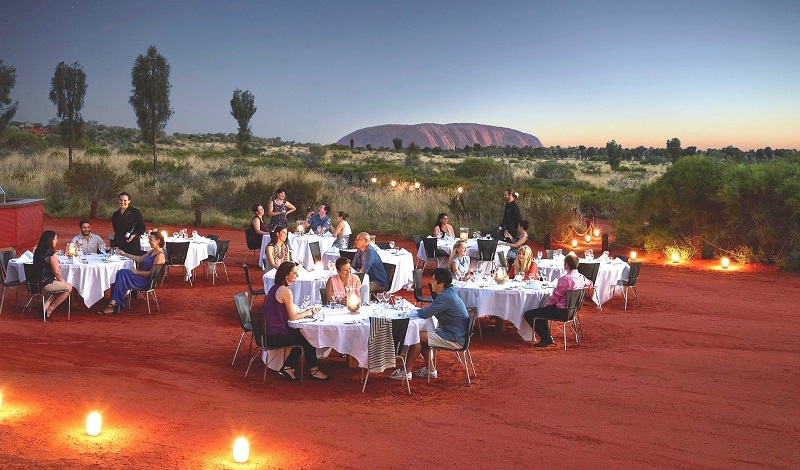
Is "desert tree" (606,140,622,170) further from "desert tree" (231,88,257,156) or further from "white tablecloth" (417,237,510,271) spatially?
"white tablecloth" (417,237,510,271)

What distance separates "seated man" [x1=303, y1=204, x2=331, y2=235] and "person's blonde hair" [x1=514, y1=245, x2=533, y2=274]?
6156 mm

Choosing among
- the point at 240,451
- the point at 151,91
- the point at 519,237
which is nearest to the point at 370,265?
the point at 519,237

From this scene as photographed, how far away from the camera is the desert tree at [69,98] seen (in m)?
36.5

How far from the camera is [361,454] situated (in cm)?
675

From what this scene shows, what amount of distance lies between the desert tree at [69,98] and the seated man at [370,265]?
28.2m

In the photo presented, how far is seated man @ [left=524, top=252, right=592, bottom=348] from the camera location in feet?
35.8

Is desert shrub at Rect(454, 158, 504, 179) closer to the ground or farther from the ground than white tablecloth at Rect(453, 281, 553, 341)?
farther from the ground

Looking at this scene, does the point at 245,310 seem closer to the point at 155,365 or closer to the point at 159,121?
the point at 155,365

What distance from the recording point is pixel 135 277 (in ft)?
41.6

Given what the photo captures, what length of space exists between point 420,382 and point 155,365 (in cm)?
326

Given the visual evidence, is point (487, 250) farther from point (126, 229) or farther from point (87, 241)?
point (87, 241)

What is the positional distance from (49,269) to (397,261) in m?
6.11

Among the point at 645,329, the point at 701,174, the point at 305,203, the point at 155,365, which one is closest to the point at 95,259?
the point at 155,365

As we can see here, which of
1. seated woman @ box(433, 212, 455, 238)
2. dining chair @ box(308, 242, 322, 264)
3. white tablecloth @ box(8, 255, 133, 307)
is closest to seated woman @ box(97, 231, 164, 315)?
white tablecloth @ box(8, 255, 133, 307)
